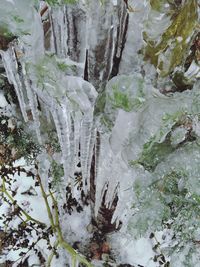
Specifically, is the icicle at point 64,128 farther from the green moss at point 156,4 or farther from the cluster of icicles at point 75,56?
the green moss at point 156,4

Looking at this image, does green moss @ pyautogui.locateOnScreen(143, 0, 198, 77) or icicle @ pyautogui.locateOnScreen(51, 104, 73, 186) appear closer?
green moss @ pyautogui.locateOnScreen(143, 0, 198, 77)

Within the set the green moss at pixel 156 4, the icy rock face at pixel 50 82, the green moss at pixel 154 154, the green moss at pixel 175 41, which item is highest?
the green moss at pixel 156 4

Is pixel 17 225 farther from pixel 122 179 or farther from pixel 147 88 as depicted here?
pixel 147 88

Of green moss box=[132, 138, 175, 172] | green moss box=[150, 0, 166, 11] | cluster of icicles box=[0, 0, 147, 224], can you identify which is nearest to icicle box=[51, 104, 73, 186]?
cluster of icicles box=[0, 0, 147, 224]

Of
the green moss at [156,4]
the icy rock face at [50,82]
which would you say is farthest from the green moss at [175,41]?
the icy rock face at [50,82]

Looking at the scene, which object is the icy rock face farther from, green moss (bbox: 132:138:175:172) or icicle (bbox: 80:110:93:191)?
green moss (bbox: 132:138:175:172)

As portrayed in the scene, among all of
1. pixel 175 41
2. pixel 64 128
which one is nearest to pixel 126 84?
pixel 175 41

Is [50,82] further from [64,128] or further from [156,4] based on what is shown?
[156,4]

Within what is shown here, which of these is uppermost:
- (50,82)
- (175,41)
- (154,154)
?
(175,41)

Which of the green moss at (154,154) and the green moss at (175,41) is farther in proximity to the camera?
the green moss at (154,154)

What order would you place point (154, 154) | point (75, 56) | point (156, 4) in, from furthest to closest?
1. point (154, 154)
2. point (75, 56)
3. point (156, 4)

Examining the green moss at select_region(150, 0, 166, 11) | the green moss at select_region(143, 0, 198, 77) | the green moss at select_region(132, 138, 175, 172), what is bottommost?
the green moss at select_region(132, 138, 175, 172)

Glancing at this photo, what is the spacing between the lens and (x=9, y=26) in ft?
2.64

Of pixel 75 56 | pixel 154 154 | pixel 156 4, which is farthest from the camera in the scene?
pixel 154 154
